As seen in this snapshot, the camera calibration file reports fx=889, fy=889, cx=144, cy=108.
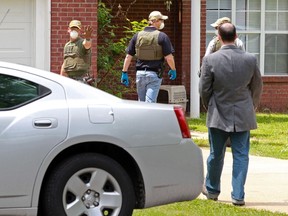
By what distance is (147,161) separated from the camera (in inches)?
277

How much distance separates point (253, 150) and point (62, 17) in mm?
4680

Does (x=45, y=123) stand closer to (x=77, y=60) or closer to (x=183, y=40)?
(x=77, y=60)

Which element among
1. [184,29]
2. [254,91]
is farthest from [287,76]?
[254,91]

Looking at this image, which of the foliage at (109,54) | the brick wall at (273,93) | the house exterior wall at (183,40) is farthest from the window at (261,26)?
the foliage at (109,54)

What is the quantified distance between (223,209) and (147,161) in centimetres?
144

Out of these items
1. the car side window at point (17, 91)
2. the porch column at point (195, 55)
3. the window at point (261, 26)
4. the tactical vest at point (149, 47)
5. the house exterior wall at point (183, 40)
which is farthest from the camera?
the window at point (261, 26)

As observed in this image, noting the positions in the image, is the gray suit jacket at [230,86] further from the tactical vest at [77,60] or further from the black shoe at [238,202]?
the tactical vest at [77,60]

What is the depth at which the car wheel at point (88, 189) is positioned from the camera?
683 cm

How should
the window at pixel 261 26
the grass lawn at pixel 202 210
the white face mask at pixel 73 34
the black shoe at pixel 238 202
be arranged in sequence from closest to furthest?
the grass lawn at pixel 202 210 < the black shoe at pixel 238 202 < the white face mask at pixel 73 34 < the window at pixel 261 26

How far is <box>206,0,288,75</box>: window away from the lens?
18734 millimetres

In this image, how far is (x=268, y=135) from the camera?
14.5 meters

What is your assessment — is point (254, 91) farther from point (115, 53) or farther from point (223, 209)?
point (115, 53)

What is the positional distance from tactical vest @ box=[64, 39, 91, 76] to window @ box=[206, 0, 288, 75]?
19.4 feet

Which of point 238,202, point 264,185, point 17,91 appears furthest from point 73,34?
point 17,91
